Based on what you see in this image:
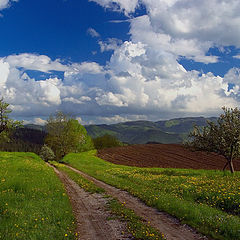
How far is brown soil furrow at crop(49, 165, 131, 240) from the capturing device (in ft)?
29.6

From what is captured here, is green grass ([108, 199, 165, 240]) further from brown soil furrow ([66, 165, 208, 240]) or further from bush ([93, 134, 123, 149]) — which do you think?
bush ([93, 134, 123, 149])

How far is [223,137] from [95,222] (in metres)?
22.6

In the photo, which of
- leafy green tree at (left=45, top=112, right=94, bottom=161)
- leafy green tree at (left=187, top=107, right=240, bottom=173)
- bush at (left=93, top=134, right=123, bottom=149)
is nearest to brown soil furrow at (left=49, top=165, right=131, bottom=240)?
leafy green tree at (left=187, top=107, right=240, bottom=173)

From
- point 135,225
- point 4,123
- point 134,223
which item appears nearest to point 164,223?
point 134,223

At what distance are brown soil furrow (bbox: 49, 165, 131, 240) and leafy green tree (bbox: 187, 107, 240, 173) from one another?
61.7ft

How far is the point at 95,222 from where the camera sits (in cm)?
1074

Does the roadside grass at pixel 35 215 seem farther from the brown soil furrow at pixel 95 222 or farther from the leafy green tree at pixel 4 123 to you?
the leafy green tree at pixel 4 123

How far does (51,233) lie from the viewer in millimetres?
8836

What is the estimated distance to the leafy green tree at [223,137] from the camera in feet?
91.5

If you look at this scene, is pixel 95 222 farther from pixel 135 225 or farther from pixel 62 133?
pixel 62 133

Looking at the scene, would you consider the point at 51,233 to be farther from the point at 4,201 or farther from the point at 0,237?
the point at 4,201

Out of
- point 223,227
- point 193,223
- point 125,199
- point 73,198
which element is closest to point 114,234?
point 193,223

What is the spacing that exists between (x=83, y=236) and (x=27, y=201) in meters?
5.93

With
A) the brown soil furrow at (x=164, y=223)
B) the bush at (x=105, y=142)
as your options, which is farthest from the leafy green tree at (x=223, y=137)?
the bush at (x=105, y=142)
